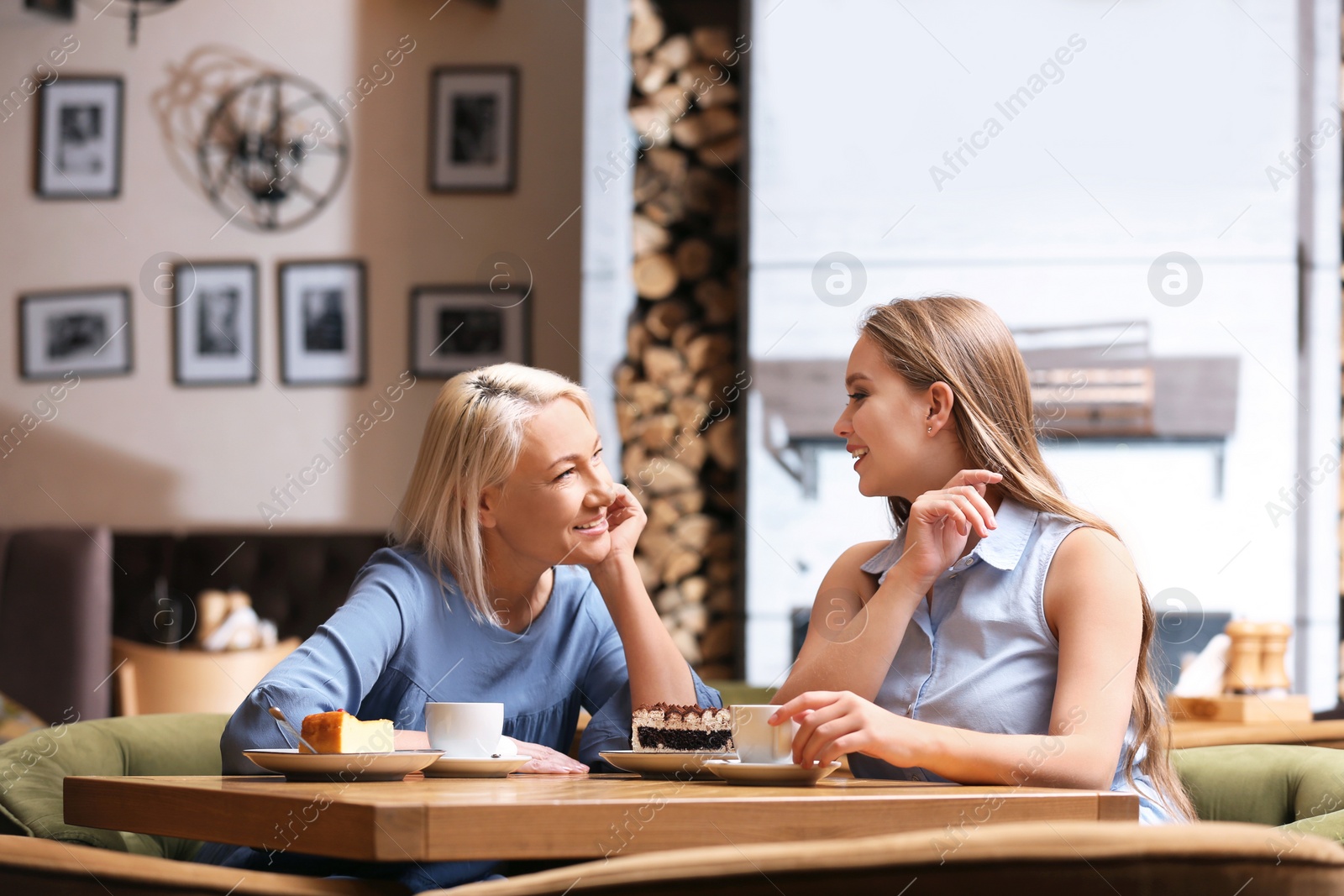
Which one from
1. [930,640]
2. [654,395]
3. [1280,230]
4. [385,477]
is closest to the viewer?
[930,640]

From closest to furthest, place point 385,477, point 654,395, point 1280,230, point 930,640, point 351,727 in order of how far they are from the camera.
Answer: point 351,727 < point 930,640 < point 1280,230 < point 654,395 < point 385,477

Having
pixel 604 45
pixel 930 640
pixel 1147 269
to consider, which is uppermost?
pixel 604 45

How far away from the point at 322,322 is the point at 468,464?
3.51m

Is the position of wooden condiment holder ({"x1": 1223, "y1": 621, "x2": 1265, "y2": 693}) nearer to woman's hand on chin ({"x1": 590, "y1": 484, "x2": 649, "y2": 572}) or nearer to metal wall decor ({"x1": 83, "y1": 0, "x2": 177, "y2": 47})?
woman's hand on chin ({"x1": 590, "y1": 484, "x2": 649, "y2": 572})

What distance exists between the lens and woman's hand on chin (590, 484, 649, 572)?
1.94m

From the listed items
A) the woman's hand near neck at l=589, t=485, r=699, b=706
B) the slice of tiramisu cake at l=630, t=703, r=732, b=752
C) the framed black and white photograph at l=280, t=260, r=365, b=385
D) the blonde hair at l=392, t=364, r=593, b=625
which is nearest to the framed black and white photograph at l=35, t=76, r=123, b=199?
the framed black and white photograph at l=280, t=260, r=365, b=385

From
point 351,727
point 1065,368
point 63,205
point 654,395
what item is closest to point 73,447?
point 63,205

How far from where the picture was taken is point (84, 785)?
4.69 feet

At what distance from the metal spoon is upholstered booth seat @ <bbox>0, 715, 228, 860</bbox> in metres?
0.30

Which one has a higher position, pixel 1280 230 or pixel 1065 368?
pixel 1280 230

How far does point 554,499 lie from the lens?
6.20 feet

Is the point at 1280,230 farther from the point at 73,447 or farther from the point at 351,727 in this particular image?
the point at 73,447

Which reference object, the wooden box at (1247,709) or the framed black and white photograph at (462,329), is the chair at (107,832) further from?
the framed black and white photograph at (462,329)

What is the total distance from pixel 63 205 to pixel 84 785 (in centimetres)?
459
